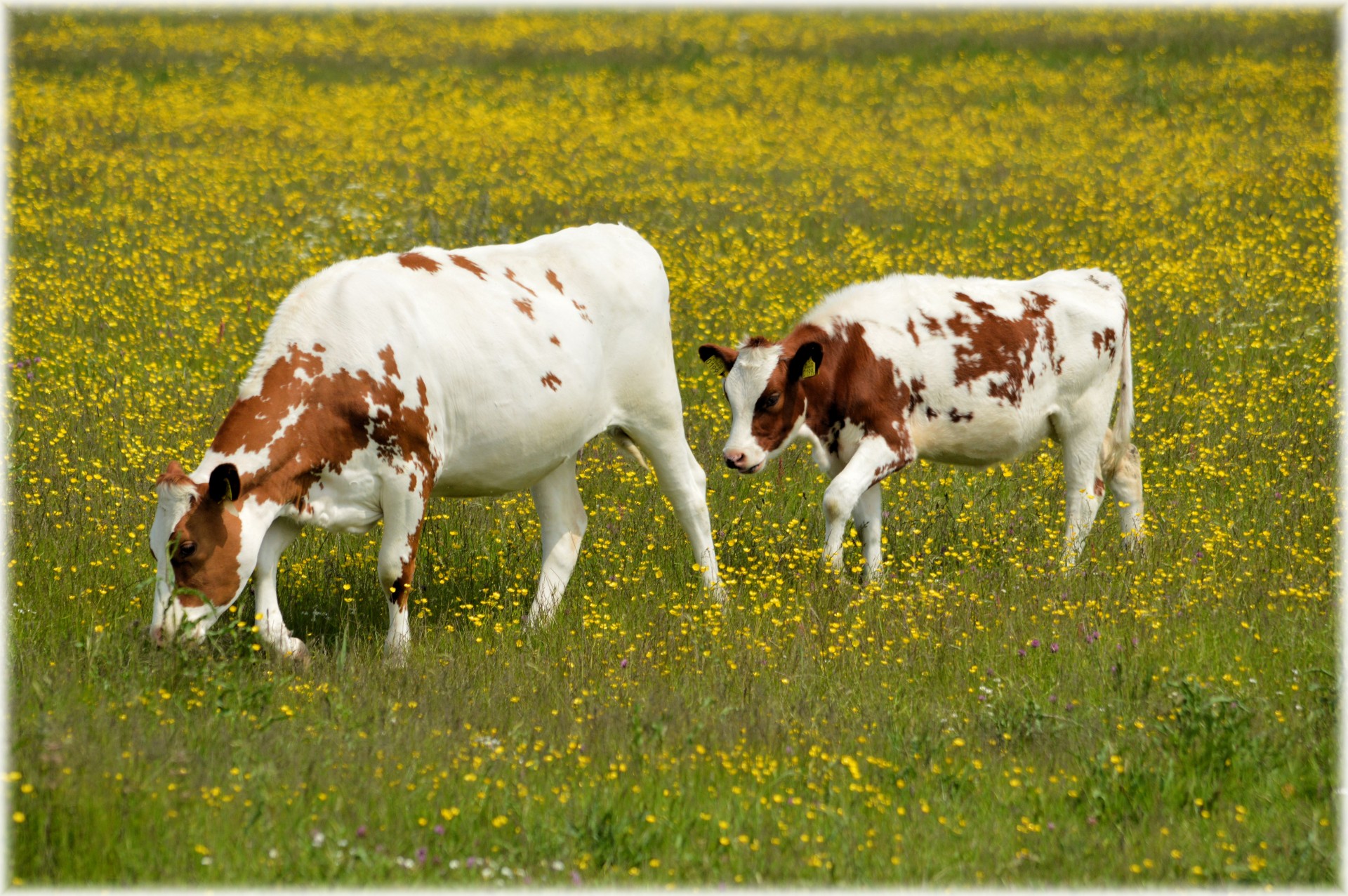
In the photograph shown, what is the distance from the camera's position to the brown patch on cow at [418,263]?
7.60m

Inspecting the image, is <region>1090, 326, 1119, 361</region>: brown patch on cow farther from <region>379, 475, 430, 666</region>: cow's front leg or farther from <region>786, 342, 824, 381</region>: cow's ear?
<region>379, 475, 430, 666</region>: cow's front leg

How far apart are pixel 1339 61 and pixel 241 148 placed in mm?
19625

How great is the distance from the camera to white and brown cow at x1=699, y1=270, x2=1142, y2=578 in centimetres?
838

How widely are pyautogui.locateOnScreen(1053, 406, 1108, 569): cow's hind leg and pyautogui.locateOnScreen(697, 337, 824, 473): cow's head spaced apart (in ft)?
6.05

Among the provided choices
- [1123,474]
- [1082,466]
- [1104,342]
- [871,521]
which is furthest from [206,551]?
[1123,474]

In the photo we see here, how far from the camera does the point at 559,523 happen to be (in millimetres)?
8391

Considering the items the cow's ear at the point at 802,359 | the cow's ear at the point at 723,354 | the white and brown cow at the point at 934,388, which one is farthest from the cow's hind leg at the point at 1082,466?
the cow's ear at the point at 723,354

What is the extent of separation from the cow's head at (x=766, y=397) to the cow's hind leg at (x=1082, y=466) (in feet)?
6.05

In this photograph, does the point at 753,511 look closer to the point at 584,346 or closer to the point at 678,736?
the point at 584,346

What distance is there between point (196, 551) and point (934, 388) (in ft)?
14.4

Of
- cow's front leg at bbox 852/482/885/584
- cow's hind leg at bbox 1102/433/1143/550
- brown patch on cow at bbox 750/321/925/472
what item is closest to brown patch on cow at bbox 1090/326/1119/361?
cow's hind leg at bbox 1102/433/1143/550

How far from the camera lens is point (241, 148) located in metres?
21.1

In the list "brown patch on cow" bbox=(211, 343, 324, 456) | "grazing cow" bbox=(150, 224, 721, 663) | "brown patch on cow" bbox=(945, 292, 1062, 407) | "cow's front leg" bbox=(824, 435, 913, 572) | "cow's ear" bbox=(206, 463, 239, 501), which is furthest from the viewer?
"brown patch on cow" bbox=(945, 292, 1062, 407)

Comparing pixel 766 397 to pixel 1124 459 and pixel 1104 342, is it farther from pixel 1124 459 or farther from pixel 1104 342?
pixel 1124 459
